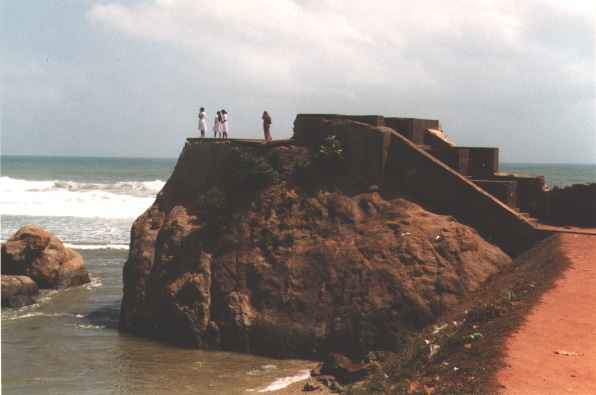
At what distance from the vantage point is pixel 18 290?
17828 mm

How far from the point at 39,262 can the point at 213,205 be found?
8.55 meters

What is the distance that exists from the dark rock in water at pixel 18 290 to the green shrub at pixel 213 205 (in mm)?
6707

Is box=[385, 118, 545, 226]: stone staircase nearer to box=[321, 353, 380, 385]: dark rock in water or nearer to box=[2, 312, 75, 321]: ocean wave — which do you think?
box=[321, 353, 380, 385]: dark rock in water

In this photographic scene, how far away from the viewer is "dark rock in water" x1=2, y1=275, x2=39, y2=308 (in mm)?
17109

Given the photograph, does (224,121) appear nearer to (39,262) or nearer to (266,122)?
(266,122)

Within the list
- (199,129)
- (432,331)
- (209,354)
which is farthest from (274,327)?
(199,129)

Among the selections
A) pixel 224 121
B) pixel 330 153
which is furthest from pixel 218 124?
pixel 330 153

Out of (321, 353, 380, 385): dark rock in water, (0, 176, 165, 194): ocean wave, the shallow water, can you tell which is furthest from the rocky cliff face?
(0, 176, 165, 194): ocean wave

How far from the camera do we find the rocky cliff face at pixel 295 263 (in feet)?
38.5

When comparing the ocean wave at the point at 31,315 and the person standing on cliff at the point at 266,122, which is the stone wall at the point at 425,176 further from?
the ocean wave at the point at 31,315

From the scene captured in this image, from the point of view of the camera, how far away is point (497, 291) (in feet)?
34.4

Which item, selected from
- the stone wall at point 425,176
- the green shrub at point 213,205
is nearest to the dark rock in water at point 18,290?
the green shrub at point 213,205

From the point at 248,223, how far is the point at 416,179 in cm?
389

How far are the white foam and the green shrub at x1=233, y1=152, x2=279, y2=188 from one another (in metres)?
4.63
